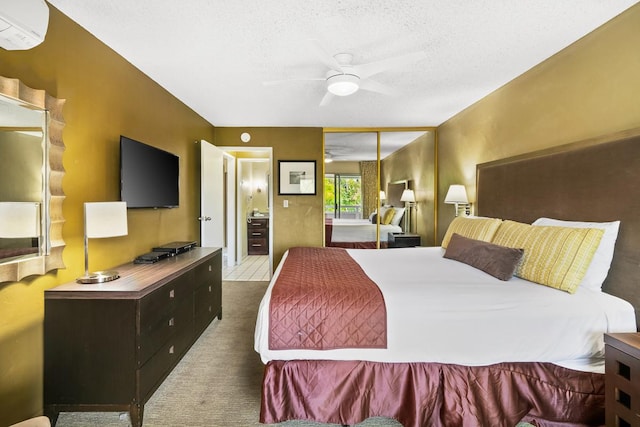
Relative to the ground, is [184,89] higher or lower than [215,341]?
higher

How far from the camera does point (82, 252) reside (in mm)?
1997

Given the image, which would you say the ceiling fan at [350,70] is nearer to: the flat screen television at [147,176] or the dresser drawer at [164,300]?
the flat screen television at [147,176]

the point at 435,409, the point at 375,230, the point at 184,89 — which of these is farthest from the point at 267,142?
the point at 435,409

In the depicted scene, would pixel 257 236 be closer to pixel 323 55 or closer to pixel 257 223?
pixel 257 223

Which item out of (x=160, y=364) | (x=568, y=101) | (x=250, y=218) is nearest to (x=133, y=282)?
(x=160, y=364)

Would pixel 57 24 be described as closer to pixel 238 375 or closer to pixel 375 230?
pixel 238 375

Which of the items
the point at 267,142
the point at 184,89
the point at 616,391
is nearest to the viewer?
the point at 616,391

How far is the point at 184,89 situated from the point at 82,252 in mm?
1955

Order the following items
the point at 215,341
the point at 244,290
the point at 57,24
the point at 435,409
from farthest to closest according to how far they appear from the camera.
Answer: the point at 244,290, the point at 215,341, the point at 57,24, the point at 435,409

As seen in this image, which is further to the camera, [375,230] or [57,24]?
[375,230]

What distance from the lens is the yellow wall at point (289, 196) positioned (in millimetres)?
4762

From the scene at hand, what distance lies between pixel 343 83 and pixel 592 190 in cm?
191

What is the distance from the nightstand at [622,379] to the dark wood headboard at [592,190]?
56 cm

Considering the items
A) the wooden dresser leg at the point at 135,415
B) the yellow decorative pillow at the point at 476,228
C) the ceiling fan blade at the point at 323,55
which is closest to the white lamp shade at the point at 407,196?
the yellow decorative pillow at the point at 476,228
